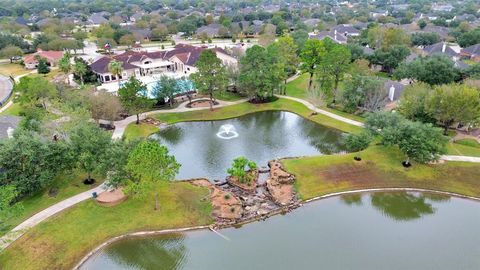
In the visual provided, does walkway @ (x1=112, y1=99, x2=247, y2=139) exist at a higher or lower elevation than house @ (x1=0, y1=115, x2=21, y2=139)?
lower

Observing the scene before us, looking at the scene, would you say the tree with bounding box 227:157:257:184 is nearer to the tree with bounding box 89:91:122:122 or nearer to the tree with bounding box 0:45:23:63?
the tree with bounding box 89:91:122:122

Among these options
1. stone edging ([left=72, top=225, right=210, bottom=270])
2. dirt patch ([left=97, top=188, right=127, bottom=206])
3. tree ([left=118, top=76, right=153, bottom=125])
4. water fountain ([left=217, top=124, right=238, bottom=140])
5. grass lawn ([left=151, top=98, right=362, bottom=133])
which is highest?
tree ([left=118, top=76, right=153, bottom=125])

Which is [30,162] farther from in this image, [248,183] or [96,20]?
[96,20]

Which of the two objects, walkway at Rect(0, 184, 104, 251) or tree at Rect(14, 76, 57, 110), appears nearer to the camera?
walkway at Rect(0, 184, 104, 251)

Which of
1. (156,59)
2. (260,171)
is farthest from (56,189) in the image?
(156,59)

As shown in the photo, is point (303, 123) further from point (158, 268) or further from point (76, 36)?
point (76, 36)

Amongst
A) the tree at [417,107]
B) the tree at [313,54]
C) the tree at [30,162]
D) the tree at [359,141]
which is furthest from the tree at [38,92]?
the tree at [417,107]

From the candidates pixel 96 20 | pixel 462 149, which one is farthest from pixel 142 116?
pixel 96 20

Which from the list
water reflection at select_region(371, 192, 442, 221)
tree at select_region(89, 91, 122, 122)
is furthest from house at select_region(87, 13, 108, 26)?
water reflection at select_region(371, 192, 442, 221)
